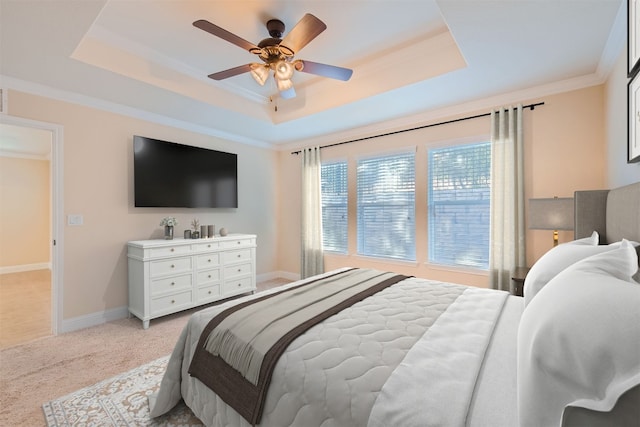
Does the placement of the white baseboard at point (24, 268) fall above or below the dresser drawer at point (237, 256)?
below

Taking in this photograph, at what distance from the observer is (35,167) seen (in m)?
6.23

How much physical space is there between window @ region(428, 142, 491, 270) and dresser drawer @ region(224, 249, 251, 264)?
2550mm

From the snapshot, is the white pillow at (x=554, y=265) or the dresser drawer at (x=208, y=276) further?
the dresser drawer at (x=208, y=276)

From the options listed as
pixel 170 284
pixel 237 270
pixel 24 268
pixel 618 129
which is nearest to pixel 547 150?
pixel 618 129

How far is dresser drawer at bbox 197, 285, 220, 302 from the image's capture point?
3.59 meters

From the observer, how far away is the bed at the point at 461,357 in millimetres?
667

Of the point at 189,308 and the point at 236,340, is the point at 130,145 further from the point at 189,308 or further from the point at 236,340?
the point at 236,340

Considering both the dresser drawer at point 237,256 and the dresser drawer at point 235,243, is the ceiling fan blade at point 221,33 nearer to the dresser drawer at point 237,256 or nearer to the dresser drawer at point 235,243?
the dresser drawer at point 235,243

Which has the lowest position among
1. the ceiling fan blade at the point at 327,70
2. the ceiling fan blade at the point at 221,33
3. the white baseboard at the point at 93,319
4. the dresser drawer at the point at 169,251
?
the white baseboard at the point at 93,319

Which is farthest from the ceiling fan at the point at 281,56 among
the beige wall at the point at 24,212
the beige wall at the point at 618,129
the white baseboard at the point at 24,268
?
the white baseboard at the point at 24,268

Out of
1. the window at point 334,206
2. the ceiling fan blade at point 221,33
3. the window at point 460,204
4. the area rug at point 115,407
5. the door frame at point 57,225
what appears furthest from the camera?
the window at point 334,206

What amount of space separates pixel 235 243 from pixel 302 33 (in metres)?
2.82

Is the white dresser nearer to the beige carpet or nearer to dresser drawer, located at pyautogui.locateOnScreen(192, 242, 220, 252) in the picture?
dresser drawer, located at pyautogui.locateOnScreen(192, 242, 220, 252)

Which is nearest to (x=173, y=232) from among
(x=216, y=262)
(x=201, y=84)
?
(x=216, y=262)
